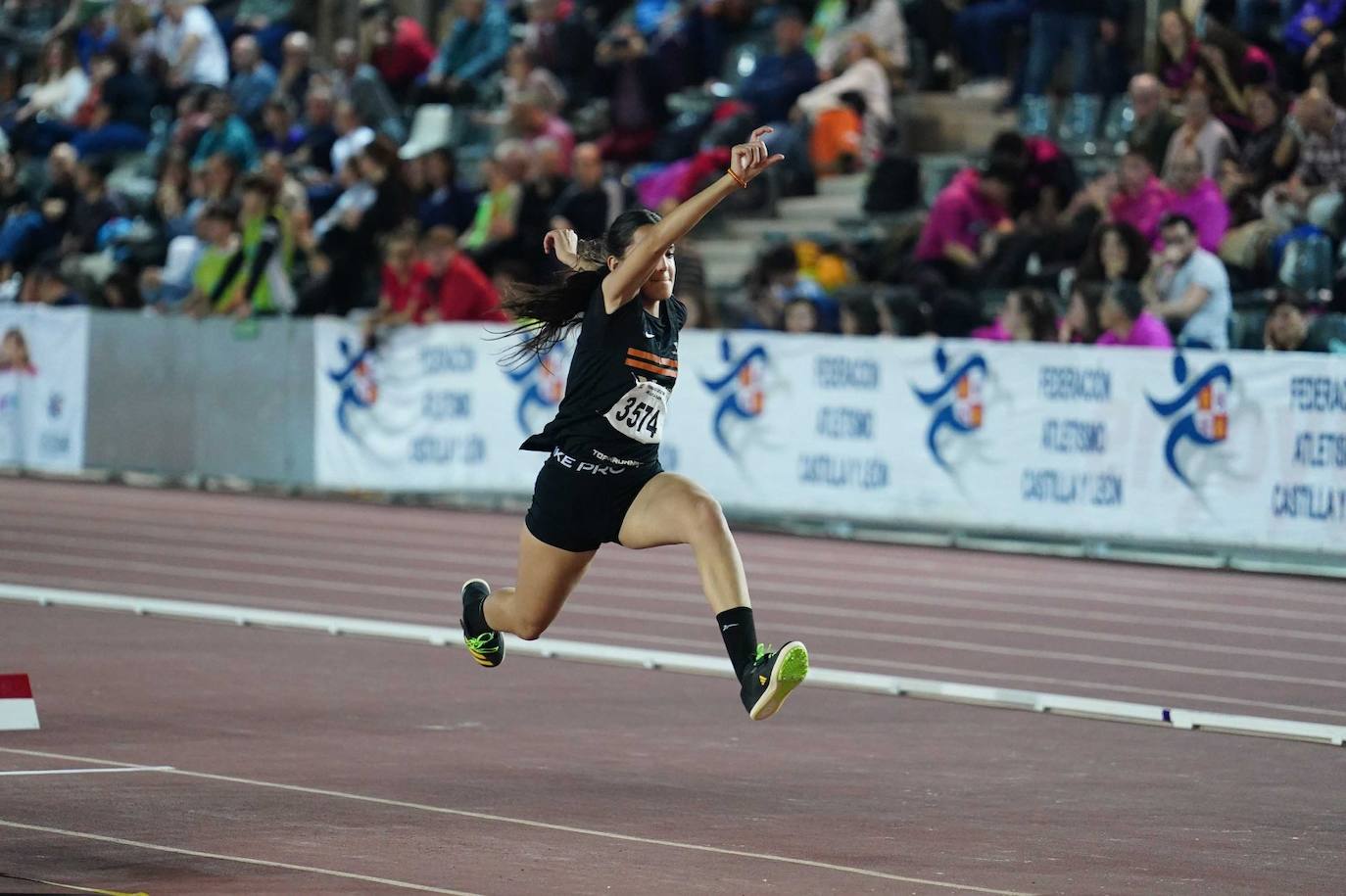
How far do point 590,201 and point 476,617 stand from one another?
12.7 metres

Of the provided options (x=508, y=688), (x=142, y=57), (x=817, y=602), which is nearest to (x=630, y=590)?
(x=817, y=602)

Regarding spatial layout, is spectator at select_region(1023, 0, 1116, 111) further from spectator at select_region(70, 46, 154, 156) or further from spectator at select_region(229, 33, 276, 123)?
spectator at select_region(70, 46, 154, 156)

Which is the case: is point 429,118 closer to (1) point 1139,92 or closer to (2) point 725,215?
(2) point 725,215

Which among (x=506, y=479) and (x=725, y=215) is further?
(x=725, y=215)

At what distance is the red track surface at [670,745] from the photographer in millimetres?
7434

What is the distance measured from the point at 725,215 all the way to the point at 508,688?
43.5 ft

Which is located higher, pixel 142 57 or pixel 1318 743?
pixel 142 57

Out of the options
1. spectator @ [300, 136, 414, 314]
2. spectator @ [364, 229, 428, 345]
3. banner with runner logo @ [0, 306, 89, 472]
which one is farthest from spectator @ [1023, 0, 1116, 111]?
banner with runner logo @ [0, 306, 89, 472]

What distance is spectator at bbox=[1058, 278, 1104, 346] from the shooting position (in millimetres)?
17875

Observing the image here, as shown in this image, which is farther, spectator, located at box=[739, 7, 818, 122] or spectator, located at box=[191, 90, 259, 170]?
spectator, located at box=[191, 90, 259, 170]

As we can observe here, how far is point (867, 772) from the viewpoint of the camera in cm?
926

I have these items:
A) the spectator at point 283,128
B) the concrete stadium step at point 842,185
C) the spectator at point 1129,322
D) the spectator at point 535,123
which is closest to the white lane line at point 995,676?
the spectator at point 1129,322

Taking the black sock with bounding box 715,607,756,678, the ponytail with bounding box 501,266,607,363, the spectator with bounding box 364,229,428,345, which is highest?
the ponytail with bounding box 501,266,607,363

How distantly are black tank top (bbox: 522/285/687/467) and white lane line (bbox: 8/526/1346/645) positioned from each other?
5660 mm
